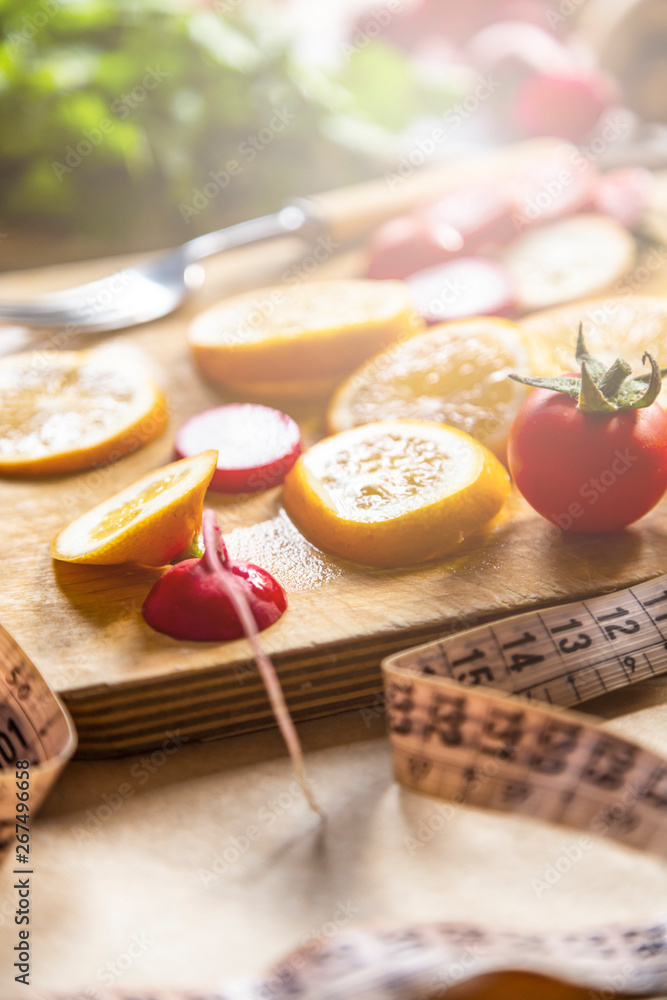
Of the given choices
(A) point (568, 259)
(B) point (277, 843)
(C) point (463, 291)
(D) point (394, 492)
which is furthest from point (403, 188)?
(B) point (277, 843)

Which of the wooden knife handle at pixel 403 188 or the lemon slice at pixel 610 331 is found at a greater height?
the wooden knife handle at pixel 403 188

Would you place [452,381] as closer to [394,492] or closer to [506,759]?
[394,492]

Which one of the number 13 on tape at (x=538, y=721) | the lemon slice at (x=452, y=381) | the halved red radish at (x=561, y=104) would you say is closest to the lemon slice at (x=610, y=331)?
the lemon slice at (x=452, y=381)

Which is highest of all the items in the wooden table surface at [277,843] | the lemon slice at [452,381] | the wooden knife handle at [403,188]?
the wooden knife handle at [403,188]

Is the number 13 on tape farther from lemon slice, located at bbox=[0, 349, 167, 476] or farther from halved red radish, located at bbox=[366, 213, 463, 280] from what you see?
halved red radish, located at bbox=[366, 213, 463, 280]

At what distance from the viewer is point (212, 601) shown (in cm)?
195

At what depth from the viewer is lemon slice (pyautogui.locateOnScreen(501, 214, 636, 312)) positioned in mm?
3482

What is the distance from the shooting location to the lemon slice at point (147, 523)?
2.07 m

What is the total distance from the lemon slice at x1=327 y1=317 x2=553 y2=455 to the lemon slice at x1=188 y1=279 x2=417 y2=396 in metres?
0.19

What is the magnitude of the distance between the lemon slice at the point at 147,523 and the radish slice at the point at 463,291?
1.48m

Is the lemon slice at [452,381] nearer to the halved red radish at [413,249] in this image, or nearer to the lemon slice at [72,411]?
the lemon slice at [72,411]

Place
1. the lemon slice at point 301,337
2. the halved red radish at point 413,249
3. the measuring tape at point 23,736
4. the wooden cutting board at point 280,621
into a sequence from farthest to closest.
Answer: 1. the halved red radish at point 413,249
2. the lemon slice at point 301,337
3. the wooden cutting board at point 280,621
4. the measuring tape at point 23,736

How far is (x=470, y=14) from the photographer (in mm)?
6059

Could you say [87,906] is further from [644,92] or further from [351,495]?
[644,92]
